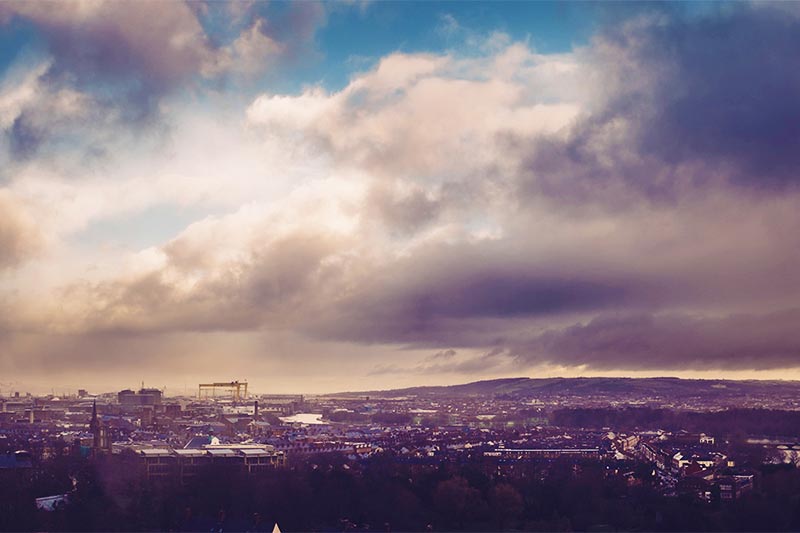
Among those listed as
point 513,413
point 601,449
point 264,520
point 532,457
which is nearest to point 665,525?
point 264,520

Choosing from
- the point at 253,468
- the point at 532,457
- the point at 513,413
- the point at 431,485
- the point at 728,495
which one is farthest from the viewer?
the point at 513,413

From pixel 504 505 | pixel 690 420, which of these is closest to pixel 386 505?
pixel 504 505

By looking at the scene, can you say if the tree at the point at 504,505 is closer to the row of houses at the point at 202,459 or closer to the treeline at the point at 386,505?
the treeline at the point at 386,505

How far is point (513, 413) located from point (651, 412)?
19.5 m

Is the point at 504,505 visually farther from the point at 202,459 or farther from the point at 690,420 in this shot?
the point at 690,420

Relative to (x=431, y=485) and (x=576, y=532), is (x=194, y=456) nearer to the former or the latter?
(x=431, y=485)

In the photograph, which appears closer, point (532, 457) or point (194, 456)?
point (194, 456)

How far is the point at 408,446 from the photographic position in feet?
265

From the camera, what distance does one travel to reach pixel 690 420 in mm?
111938

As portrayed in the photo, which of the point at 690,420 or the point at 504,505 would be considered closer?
the point at 504,505

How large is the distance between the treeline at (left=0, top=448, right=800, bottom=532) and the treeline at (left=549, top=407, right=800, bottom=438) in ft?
161

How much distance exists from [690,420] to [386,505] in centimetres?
7466

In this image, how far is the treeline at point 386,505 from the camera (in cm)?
4191

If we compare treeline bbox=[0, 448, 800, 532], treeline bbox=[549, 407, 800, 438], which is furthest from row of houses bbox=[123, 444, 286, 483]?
treeline bbox=[549, 407, 800, 438]
